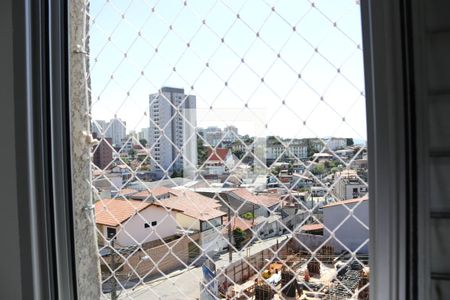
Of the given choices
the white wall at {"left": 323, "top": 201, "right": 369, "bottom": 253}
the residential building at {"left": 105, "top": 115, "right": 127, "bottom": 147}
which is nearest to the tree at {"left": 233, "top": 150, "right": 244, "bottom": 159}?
the white wall at {"left": 323, "top": 201, "right": 369, "bottom": 253}

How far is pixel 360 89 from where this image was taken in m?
0.61

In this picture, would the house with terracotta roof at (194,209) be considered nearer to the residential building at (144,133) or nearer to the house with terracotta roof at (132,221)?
the house with terracotta roof at (132,221)

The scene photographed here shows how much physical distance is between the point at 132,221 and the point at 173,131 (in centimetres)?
25

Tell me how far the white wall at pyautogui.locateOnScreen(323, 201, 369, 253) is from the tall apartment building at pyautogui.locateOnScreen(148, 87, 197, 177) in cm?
32

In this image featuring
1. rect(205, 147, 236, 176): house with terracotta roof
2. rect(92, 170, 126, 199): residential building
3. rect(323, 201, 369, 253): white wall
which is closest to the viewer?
rect(323, 201, 369, 253): white wall

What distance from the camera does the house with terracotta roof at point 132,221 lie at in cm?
Result: 78

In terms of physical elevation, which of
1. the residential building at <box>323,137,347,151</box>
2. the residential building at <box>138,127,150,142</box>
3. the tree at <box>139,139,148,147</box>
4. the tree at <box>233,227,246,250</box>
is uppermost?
the residential building at <box>138,127,150,142</box>

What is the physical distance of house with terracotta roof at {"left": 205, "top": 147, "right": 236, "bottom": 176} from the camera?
0.71 m

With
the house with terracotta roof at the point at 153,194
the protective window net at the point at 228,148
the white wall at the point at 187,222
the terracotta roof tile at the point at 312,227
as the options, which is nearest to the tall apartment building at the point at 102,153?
the protective window net at the point at 228,148

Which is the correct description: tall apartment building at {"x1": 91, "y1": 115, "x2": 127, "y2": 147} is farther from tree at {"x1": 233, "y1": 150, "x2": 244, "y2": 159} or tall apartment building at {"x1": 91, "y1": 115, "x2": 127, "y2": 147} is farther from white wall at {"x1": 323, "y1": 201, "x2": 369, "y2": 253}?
white wall at {"x1": 323, "y1": 201, "x2": 369, "y2": 253}
